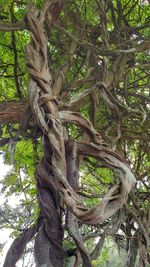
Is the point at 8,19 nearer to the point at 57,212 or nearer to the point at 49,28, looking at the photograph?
the point at 49,28

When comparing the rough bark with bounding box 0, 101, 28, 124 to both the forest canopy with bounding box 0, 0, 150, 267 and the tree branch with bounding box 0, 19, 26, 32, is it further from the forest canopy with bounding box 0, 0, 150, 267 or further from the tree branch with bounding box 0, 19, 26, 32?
the tree branch with bounding box 0, 19, 26, 32

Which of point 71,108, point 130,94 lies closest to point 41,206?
point 71,108

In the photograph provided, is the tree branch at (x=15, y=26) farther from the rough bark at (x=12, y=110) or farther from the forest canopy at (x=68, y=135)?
the rough bark at (x=12, y=110)

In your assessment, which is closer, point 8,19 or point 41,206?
point 41,206

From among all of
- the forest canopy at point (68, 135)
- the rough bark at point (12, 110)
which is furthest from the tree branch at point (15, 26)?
the rough bark at point (12, 110)

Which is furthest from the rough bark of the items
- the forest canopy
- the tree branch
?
the tree branch

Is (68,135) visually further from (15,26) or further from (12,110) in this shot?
(15,26)

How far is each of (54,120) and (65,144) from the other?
0.11m

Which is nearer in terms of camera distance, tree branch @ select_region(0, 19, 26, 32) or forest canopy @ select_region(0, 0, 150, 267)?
forest canopy @ select_region(0, 0, 150, 267)

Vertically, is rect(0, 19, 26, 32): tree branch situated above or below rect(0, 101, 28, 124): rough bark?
above

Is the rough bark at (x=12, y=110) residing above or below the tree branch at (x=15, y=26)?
below

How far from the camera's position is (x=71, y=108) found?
4.26ft

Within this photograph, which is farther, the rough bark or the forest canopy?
the rough bark

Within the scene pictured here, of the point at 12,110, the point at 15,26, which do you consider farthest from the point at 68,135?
the point at 15,26
